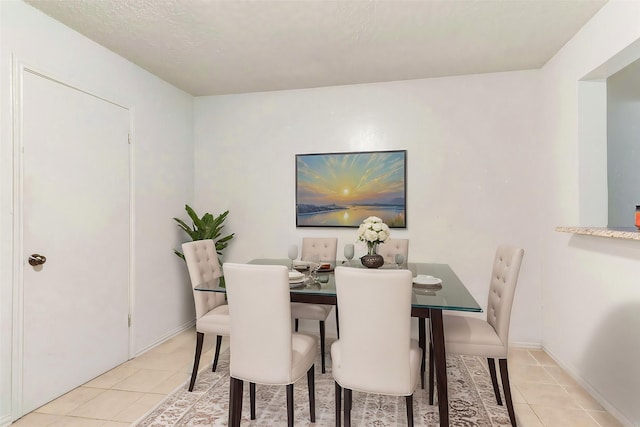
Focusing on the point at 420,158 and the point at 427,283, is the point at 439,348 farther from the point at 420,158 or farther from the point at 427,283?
the point at 420,158

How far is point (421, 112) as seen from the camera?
3688mm

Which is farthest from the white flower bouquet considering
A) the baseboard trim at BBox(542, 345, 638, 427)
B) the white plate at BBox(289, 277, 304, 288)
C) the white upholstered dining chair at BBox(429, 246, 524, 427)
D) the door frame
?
the door frame

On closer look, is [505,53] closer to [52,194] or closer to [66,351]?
[52,194]

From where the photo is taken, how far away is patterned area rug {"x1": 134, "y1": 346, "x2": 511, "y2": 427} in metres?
2.20

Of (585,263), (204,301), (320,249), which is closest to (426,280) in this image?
(585,263)

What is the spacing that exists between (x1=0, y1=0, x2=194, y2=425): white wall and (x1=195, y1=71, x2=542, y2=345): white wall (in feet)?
1.50

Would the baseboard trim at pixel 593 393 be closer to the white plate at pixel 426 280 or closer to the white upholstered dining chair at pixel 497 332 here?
the white upholstered dining chair at pixel 497 332

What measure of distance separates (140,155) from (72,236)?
39.7 inches

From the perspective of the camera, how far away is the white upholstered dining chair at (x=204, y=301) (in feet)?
8.55

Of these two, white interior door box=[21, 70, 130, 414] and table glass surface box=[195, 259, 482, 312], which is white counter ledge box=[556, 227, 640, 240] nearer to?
table glass surface box=[195, 259, 482, 312]

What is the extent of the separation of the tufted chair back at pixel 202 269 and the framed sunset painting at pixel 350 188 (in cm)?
125

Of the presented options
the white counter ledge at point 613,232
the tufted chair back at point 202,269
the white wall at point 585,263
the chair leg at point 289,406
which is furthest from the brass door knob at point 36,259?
the white wall at point 585,263

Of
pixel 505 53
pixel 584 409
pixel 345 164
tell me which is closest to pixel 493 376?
pixel 584 409

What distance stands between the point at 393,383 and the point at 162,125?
327 centimetres
